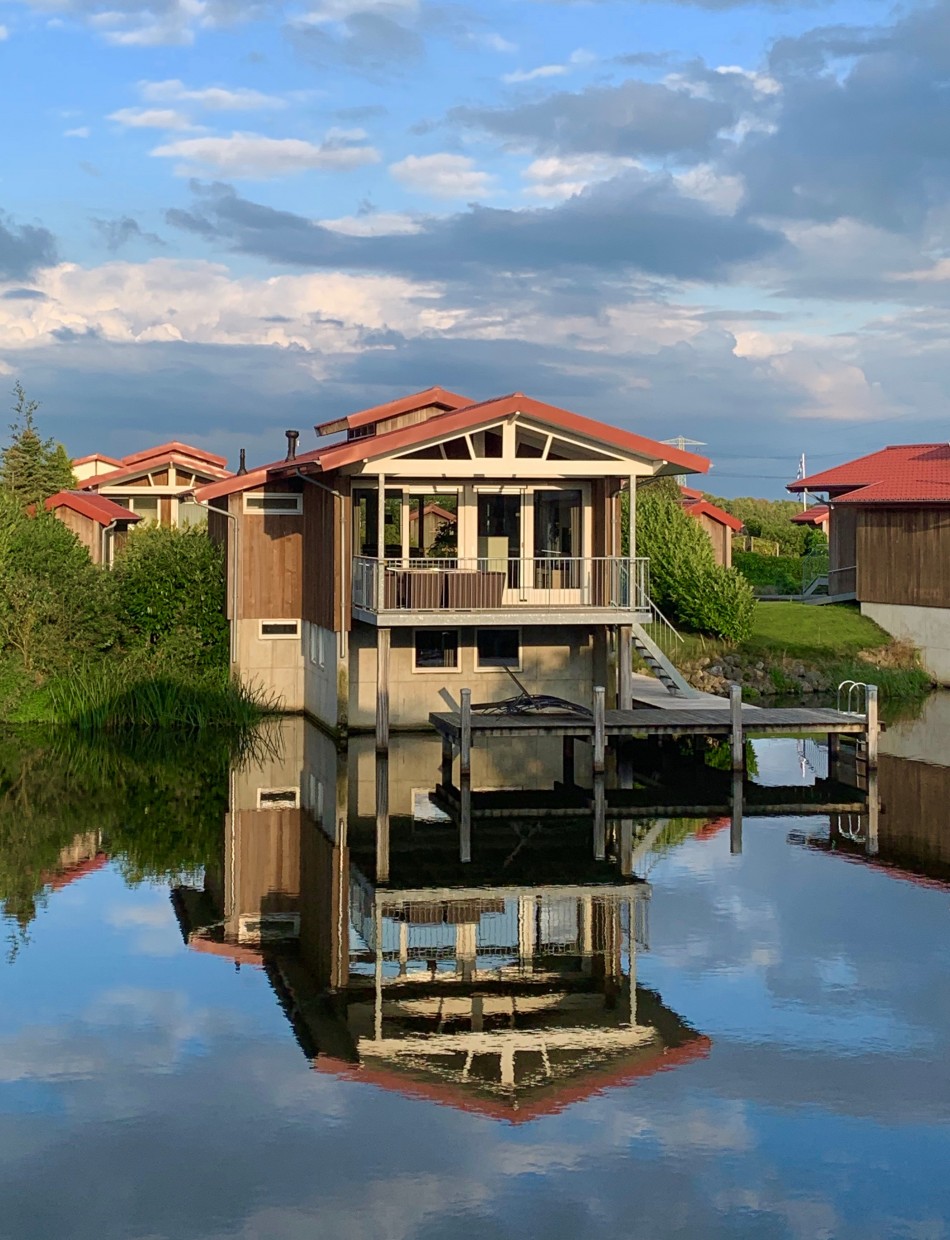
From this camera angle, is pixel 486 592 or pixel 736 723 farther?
pixel 486 592

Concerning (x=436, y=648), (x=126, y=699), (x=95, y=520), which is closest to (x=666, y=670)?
(x=436, y=648)

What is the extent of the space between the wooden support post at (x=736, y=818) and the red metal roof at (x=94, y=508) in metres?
34.2

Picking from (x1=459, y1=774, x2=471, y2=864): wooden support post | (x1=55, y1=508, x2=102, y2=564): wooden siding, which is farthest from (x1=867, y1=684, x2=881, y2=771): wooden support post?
(x1=55, y1=508, x2=102, y2=564): wooden siding

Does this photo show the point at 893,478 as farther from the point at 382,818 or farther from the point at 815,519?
the point at 382,818

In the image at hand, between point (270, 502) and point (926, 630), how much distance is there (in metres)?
19.2

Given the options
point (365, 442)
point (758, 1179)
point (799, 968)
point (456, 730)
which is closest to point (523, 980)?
point (799, 968)

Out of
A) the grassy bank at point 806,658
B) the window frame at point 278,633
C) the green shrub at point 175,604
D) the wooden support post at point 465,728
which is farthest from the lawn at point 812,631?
the wooden support post at point 465,728

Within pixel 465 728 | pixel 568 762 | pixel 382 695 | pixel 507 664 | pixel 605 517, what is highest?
pixel 605 517

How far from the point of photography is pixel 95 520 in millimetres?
54969

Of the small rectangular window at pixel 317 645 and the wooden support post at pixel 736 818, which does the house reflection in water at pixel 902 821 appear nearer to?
the wooden support post at pixel 736 818

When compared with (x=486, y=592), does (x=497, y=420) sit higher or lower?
higher

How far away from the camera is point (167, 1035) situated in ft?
41.7

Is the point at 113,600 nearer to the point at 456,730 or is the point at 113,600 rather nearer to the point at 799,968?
the point at 456,730

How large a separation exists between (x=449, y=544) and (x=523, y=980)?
16.3 m
